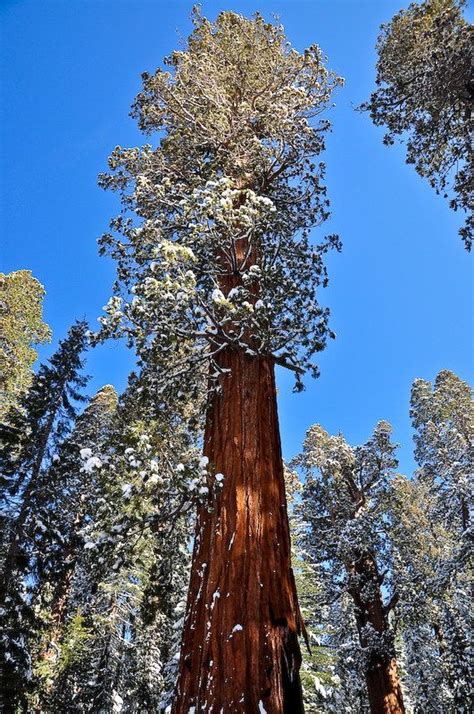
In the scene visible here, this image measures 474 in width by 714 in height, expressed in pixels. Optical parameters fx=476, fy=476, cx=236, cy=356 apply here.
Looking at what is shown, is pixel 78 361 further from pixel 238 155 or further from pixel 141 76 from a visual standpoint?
pixel 238 155

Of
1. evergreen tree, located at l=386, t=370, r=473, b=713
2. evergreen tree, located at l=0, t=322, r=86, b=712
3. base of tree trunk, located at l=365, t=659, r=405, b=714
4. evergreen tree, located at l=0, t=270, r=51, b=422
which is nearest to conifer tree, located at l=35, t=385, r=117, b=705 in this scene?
evergreen tree, located at l=0, t=322, r=86, b=712

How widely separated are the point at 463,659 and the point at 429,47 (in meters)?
15.0

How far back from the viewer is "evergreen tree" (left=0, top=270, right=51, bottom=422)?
17375 mm

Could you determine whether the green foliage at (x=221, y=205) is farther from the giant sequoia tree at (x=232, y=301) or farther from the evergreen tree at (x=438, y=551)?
the evergreen tree at (x=438, y=551)

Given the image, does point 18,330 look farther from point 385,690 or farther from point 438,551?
point 438,551

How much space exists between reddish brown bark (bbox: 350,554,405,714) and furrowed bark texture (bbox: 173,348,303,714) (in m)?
11.1

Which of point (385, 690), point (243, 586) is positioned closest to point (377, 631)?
point (385, 690)

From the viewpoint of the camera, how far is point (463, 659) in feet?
43.5

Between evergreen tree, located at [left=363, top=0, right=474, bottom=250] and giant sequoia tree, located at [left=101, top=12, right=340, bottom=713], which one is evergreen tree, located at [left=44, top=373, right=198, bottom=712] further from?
evergreen tree, located at [left=363, top=0, right=474, bottom=250]

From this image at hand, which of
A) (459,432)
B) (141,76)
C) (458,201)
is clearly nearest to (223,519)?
(458,201)

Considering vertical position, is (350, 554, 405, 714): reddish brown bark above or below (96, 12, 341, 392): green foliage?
below

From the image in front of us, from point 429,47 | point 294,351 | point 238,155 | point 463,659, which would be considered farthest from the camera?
point 463,659

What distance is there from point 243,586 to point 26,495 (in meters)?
11.0

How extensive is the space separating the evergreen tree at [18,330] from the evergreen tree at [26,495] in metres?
3.37
